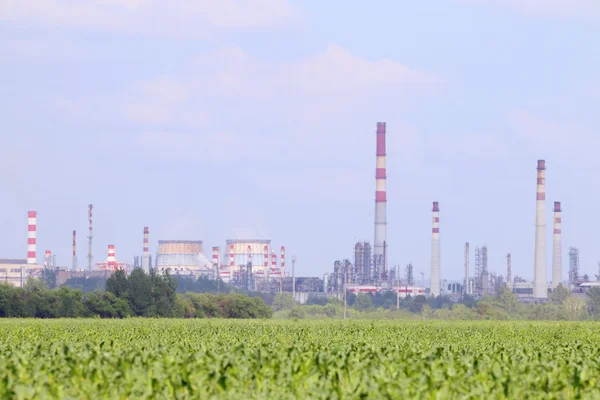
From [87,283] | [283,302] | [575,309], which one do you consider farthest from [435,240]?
[87,283]

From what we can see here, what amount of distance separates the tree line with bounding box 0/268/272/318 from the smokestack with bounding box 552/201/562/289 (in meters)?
64.5

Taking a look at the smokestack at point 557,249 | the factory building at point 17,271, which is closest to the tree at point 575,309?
the smokestack at point 557,249

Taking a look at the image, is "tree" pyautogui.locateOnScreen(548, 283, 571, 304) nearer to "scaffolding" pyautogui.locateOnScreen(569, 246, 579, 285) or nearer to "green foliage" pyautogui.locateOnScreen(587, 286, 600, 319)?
"green foliage" pyautogui.locateOnScreen(587, 286, 600, 319)

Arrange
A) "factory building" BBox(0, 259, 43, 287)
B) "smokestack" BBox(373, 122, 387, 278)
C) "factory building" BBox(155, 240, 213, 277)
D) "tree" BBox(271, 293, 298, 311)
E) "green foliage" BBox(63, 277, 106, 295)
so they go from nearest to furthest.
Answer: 1. "smokestack" BBox(373, 122, 387, 278)
2. "tree" BBox(271, 293, 298, 311)
3. "green foliage" BBox(63, 277, 106, 295)
4. "factory building" BBox(0, 259, 43, 287)
5. "factory building" BBox(155, 240, 213, 277)

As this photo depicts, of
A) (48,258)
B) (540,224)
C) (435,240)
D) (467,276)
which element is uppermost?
(540,224)

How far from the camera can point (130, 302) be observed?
87688 millimetres

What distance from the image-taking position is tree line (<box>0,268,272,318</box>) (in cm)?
7969

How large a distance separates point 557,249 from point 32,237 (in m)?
76.9

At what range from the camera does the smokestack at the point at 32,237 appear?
6206 inches

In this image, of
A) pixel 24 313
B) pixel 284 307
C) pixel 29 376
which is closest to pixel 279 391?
pixel 29 376

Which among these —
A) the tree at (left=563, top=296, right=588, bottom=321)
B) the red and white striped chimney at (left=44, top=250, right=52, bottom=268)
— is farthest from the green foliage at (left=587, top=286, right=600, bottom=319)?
the red and white striped chimney at (left=44, top=250, right=52, bottom=268)

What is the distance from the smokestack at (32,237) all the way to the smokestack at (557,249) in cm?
7358

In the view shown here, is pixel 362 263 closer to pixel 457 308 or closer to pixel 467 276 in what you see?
pixel 467 276

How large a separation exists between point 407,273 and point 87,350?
500ft
